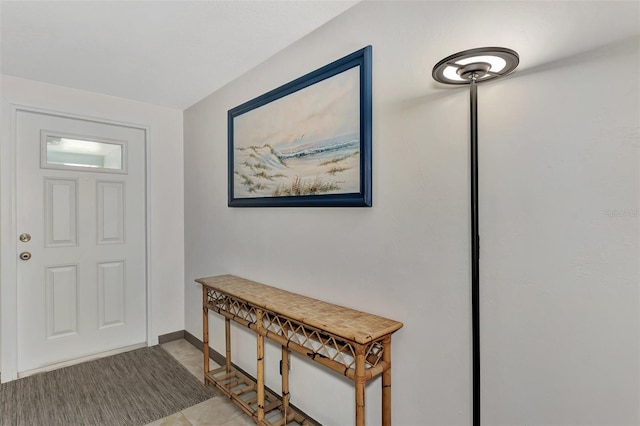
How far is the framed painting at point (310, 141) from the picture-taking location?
63.7 inches

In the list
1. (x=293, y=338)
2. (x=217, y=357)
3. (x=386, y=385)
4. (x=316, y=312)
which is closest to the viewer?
(x=386, y=385)

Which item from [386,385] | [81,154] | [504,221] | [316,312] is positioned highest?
[81,154]

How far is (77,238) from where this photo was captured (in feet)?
9.20

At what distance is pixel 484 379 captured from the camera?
4.05 feet

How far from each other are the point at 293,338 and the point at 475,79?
4.91 ft

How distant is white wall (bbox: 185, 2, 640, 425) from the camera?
964mm

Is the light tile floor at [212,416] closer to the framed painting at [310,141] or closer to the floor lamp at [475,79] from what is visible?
the framed painting at [310,141]

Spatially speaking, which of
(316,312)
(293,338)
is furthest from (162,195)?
(316,312)

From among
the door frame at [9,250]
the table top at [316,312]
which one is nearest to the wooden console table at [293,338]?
the table top at [316,312]

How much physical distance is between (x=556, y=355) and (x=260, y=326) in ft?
4.33

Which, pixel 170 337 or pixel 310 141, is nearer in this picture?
pixel 310 141

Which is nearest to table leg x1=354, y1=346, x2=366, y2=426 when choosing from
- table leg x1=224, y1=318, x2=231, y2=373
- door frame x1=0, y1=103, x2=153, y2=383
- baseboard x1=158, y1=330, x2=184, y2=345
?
table leg x1=224, y1=318, x2=231, y2=373

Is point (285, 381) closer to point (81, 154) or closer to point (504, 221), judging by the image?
point (504, 221)

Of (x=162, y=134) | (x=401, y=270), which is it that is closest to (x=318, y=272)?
(x=401, y=270)
